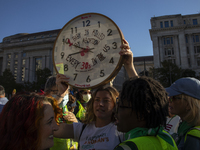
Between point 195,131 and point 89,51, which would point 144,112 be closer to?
point 195,131

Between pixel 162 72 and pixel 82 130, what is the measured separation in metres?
34.8

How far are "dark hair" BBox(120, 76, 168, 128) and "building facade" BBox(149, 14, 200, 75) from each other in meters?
50.0

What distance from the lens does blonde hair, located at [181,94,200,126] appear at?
1822mm

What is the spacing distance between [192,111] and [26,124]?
171 cm

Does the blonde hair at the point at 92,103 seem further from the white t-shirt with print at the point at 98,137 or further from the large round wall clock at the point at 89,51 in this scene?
the large round wall clock at the point at 89,51

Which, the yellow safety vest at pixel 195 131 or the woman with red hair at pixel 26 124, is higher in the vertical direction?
the woman with red hair at pixel 26 124

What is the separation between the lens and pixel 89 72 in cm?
204

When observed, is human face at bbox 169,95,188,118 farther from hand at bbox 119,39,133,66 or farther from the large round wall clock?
the large round wall clock

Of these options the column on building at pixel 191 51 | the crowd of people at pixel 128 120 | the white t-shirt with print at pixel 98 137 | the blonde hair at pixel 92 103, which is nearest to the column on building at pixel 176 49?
the column on building at pixel 191 51

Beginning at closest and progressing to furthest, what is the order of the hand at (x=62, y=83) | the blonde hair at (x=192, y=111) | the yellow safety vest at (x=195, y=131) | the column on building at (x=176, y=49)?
the yellow safety vest at (x=195, y=131), the blonde hair at (x=192, y=111), the hand at (x=62, y=83), the column on building at (x=176, y=49)

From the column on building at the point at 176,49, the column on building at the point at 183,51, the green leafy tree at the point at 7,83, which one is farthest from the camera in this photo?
the column on building at the point at 176,49

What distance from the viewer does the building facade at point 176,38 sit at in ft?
161

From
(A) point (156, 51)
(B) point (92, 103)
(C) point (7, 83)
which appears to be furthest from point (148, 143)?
(A) point (156, 51)

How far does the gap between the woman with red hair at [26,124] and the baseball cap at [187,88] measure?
1.49 m
